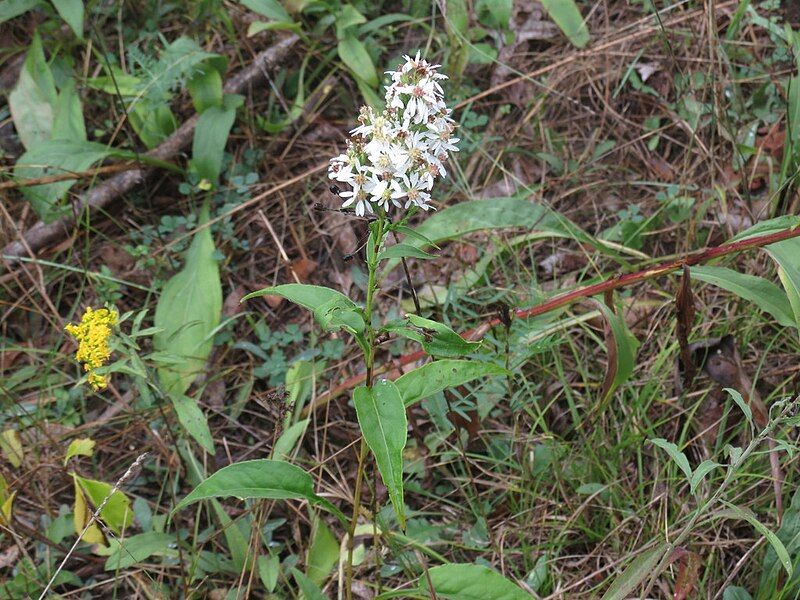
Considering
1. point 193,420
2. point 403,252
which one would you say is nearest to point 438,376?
point 403,252

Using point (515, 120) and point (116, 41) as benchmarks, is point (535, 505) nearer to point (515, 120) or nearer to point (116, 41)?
point (515, 120)

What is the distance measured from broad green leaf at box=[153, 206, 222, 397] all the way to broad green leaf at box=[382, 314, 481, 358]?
4.30 feet

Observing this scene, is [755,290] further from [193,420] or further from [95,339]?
[95,339]

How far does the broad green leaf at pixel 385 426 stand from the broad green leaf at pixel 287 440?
782mm

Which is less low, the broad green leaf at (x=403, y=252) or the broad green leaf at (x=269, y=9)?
the broad green leaf at (x=269, y=9)

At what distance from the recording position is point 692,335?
271cm

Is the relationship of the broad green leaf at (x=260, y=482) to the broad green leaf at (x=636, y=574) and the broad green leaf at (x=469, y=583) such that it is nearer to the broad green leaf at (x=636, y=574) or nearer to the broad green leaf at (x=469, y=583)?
the broad green leaf at (x=469, y=583)

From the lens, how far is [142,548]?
238 cm

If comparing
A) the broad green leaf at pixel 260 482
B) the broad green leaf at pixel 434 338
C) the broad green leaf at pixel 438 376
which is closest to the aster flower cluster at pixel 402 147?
the broad green leaf at pixel 434 338

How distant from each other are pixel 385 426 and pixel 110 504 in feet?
3.92

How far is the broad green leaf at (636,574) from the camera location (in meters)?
1.85

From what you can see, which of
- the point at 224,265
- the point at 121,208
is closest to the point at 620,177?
the point at 224,265

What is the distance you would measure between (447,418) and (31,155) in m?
2.28

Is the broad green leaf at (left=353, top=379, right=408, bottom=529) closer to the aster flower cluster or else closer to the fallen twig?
the aster flower cluster
